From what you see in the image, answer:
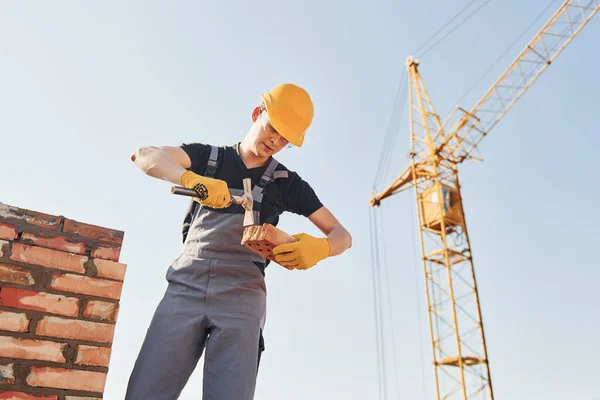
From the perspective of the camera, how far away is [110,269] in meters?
2.08

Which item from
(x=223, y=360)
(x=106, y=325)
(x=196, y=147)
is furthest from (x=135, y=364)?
(x=196, y=147)

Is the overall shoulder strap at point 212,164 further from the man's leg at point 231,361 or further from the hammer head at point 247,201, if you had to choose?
the man's leg at point 231,361

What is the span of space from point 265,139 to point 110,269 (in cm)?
82

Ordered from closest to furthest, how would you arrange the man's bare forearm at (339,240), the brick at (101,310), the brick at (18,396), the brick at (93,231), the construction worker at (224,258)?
the brick at (18,396), the construction worker at (224,258), the brick at (101,310), the brick at (93,231), the man's bare forearm at (339,240)

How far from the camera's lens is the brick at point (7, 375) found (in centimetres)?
177

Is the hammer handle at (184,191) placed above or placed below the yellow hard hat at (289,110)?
below

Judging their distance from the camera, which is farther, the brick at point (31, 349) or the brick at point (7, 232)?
the brick at point (7, 232)

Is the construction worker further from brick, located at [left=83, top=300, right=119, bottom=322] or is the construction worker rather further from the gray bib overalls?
brick, located at [left=83, top=300, right=119, bottom=322]

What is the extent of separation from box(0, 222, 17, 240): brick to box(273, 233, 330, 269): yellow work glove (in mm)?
991

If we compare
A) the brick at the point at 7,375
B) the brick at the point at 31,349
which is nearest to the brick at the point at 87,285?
the brick at the point at 31,349

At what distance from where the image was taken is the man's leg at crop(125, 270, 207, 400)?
6.03 feet

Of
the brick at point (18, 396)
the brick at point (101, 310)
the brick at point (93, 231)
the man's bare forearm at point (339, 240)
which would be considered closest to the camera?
the brick at point (18, 396)

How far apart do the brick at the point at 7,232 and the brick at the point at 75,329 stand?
0.34 m

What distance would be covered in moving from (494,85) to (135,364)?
20346 millimetres
